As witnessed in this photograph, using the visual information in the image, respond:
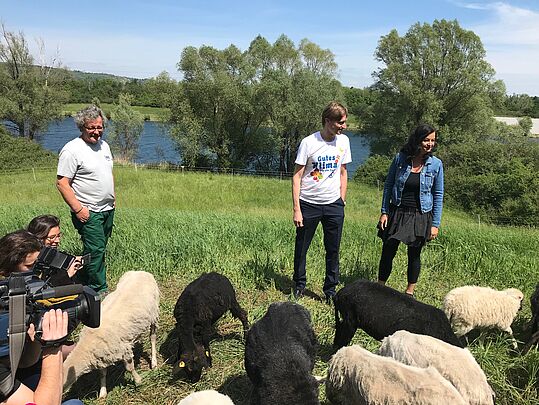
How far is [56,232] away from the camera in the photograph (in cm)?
391

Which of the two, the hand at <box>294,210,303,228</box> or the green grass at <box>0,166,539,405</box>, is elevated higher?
the hand at <box>294,210,303,228</box>

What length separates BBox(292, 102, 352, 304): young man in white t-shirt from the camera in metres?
4.69

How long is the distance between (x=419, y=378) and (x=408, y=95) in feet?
125

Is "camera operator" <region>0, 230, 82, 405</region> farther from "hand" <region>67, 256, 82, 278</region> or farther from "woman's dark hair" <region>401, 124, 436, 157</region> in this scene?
"woman's dark hair" <region>401, 124, 436, 157</region>

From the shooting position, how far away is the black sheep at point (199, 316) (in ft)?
11.7

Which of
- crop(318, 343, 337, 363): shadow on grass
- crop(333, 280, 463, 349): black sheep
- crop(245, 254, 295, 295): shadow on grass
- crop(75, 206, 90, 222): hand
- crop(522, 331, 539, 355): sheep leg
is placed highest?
crop(75, 206, 90, 222): hand

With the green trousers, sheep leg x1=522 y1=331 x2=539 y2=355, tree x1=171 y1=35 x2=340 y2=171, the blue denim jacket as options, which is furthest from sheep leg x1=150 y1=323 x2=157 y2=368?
tree x1=171 y1=35 x2=340 y2=171

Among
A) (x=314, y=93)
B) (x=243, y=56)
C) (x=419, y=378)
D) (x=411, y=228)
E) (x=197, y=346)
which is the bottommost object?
(x=197, y=346)

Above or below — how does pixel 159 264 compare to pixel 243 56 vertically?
below

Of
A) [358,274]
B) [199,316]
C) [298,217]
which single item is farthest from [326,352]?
[358,274]

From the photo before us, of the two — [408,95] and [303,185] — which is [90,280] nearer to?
[303,185]

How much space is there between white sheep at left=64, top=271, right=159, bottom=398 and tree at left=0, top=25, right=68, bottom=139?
4450 cm

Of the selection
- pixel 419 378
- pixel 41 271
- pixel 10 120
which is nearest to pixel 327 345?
pixel 419 378

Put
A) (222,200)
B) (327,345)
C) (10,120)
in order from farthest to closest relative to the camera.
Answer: (10,120)
(222,200)
(327,345)
